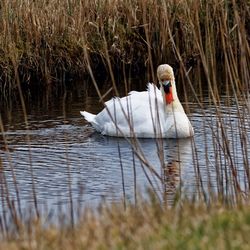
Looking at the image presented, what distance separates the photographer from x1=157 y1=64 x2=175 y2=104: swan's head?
11148 mm

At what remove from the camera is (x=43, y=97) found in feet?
42.0

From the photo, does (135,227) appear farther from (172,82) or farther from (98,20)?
(98,20)

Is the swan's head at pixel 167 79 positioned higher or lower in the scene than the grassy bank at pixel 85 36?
lower

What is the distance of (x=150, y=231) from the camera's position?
4.66 metres

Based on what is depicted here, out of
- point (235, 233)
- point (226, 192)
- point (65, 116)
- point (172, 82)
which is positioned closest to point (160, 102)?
point (172, 82)

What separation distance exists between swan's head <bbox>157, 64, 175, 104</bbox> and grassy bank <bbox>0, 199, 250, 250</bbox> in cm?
602

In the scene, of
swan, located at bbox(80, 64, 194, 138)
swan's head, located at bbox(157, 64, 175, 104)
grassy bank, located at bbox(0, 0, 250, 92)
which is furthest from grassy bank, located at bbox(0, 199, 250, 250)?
grassy bank, located at bbox(0, 0, 250, 92)

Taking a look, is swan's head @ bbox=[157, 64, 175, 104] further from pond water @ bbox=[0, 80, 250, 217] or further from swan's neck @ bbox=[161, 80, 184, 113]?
pond water @ bbox=[0, 80, 250, 217]

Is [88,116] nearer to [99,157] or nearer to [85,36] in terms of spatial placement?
[99,157]

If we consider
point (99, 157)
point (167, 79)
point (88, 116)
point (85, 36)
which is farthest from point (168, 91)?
→ point (85, 36)

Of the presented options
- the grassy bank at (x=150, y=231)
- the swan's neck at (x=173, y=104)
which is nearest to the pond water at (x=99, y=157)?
the swan's neck at (x=173, y=104)

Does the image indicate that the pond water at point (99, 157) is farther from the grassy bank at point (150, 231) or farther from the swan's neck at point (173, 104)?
the grassy bank at point (150, 231)

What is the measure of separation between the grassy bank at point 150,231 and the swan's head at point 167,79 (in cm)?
602

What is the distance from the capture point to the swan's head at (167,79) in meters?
11.1
